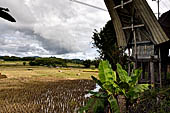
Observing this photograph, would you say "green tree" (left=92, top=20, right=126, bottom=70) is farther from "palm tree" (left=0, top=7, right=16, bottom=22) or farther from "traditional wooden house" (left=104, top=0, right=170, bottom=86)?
"palm tree" (left=0, top=7, right=16, bottom=22)

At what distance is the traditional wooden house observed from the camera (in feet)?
26.5

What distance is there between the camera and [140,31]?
949 cm

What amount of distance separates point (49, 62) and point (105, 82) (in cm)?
3669

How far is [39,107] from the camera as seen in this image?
5.64 metres

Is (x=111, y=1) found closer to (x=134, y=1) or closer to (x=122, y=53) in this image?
(x=134, y=1)

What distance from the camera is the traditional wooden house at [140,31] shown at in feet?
26.5

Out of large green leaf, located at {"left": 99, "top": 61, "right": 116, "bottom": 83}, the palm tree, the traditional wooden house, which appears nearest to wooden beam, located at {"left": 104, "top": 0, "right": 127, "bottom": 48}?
the traditional wooden house

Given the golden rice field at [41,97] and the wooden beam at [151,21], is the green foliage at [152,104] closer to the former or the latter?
the golden rice field at [41,97]

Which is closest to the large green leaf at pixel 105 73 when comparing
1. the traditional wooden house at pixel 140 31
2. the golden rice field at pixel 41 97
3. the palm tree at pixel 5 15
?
the golden rice field at pixel 41 97

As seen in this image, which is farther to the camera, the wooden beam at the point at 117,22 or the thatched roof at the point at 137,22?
the wooden beam at the point at 117,22

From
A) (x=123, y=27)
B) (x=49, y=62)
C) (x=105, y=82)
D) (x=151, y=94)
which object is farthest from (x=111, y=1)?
(x=49, y=62)

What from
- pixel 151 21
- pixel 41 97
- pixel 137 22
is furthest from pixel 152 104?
pixel 137 22

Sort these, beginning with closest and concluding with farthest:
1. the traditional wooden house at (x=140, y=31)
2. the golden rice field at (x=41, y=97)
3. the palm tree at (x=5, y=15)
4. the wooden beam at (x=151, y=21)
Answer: the palm tree at (x=5, y=15), the golden rice field at (x=41, y=97), the wooden beam at (x=151, y=21), the traditional wooden house at (x=140, y=31)

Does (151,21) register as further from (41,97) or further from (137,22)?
(41,97)
